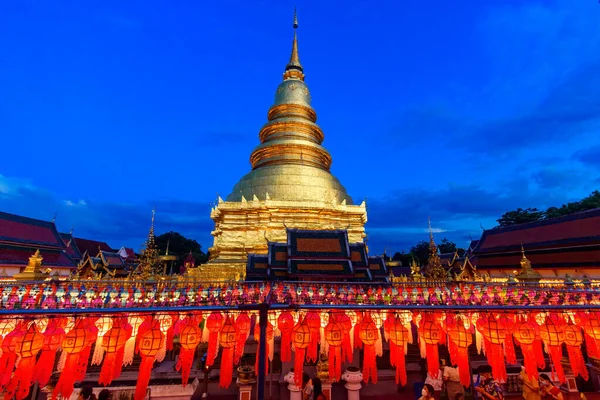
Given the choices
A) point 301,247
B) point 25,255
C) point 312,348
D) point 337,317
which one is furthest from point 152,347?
point 25,255

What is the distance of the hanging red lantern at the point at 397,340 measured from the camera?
218 inches

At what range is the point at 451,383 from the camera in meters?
6.56

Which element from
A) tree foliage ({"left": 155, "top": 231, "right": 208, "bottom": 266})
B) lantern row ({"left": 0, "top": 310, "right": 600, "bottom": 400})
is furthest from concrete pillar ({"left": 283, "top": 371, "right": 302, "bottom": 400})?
tree foliage ({"left": 155, "top": 231, "right": 208, "bottom": 266})

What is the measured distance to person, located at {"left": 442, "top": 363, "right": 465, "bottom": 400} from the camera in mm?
6469

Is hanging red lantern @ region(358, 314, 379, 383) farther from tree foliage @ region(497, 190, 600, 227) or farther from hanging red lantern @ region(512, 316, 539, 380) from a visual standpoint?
tree foliage @ region(497, 190, 600, 227)

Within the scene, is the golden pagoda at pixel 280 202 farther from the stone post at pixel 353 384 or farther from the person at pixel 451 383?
the person at pixel 451 383

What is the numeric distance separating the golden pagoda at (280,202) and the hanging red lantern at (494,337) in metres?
11.1

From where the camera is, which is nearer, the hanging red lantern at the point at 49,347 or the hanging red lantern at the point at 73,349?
the hanging red lantern at the point at 73,349

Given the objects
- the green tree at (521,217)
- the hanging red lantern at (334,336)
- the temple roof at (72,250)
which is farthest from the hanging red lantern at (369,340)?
the green tree at (521,217)

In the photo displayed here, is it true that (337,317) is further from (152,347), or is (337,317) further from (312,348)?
(152,347)

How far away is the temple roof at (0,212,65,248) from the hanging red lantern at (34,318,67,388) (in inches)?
837

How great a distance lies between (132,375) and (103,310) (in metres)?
4.21

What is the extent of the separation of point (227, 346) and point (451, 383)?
5393 millimetres

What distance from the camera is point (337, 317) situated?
5.51 metres
